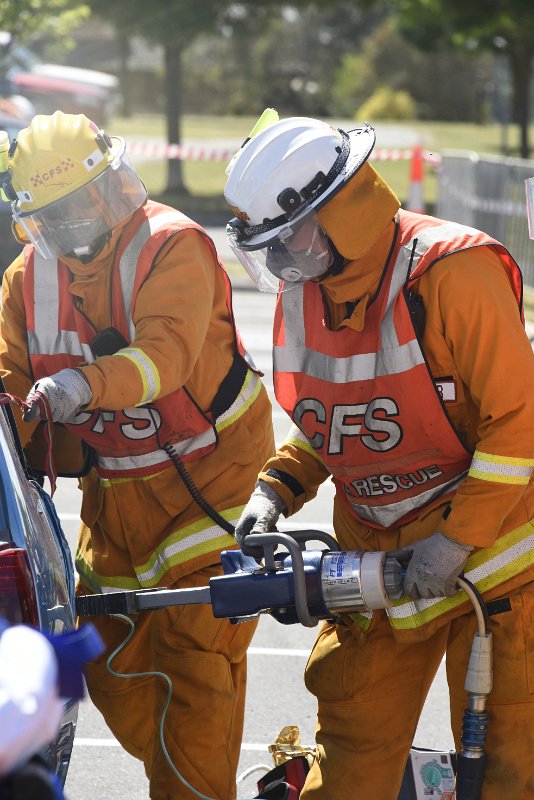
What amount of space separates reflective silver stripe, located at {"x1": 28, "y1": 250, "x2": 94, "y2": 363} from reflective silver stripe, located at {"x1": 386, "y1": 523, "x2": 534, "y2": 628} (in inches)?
48.4

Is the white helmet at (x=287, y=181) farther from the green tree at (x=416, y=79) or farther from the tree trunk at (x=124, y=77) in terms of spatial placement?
the tree trunk at (x=124, y=77)

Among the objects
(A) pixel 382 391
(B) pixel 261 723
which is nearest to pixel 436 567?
(A) pixel 382 391

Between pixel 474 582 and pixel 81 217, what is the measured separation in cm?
147

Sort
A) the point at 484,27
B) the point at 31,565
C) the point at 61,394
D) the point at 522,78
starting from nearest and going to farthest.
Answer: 1. the point at 31,565
2. the point at 61,394
3. the point at 484,27
4. the point at 522,78

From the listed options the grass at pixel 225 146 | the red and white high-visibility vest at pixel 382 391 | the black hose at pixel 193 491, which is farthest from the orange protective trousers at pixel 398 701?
the grass at pixel 225 146

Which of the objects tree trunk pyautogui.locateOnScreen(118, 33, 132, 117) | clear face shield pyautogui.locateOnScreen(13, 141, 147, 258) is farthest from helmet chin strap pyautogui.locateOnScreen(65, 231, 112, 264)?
tree trunk pyautogui.locateOnScreen(118, 33, 132, 117)

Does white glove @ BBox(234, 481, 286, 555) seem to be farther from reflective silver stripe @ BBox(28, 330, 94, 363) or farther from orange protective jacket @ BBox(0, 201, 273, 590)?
reflective silver stripe @ BBox(28, 330, 94, 363)

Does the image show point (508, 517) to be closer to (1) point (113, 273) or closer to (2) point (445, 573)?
(2) point (445, 573)

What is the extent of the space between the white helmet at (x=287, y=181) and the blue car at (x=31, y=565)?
0.76m

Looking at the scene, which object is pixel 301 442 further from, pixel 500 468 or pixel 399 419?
pixel 500 468

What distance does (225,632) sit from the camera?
12.4 feet

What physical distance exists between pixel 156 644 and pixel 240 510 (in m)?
0.45

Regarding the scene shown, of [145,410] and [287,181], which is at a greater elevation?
[287,181]

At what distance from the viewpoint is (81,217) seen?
146 inches
